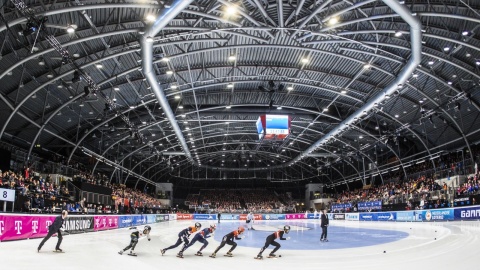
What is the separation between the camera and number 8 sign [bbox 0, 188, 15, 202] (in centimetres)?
2331

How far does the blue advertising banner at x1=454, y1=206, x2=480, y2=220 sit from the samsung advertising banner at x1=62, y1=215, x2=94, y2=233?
27876 millimetres

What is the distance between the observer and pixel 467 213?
31.1 m

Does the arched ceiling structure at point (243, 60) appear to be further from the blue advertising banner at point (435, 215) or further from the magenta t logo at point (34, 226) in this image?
the magenta t logo at point (34, 226)

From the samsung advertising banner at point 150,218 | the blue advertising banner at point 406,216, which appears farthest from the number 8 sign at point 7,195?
the blue advertising banner at point 406,216

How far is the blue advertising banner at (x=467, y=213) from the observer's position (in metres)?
29.5

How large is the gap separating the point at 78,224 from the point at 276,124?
66.6 feet

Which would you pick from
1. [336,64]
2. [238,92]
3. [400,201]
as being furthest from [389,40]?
[400,201]

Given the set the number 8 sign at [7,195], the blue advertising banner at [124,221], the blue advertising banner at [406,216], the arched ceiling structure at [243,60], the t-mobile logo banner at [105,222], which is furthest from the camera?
the blue advertising banner at [406,216]

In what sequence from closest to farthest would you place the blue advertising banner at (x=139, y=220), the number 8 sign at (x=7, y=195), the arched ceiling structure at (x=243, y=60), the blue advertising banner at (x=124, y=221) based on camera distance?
the number 8 sign at (x=7, y=195)
the arched ceiling structure at (x=243, y=60)
the blue advertising banner at (x=124, y=221)
the blue advertising banner at (x=139, y=220)

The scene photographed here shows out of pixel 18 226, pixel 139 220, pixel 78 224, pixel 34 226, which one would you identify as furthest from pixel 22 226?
pixel 139 220

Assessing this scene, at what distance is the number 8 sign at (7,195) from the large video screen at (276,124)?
71.7 ft

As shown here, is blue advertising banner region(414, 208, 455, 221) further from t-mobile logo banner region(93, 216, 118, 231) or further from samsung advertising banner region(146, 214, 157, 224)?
samsung advertising banner region(146, 214, 157, 224)

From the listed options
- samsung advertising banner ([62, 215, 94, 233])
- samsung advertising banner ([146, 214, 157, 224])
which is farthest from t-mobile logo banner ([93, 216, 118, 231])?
samsung advertising banner ([146, 214, 157, 224])

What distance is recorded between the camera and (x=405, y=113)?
155 ft
